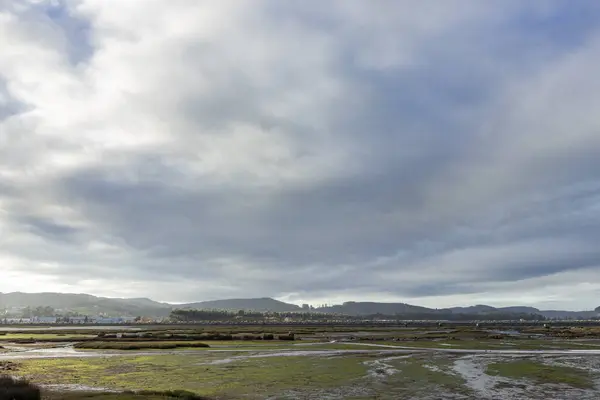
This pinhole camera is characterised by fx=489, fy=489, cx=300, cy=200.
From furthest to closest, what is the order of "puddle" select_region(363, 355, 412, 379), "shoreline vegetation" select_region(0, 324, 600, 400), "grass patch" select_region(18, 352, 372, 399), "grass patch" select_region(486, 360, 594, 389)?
1. "puddle" select_region(363, 355, 412, 379)
2. "grass patch" select_region(486, 360, 594, 389)
3. "grass patch" select_region(18, 352, 372, 399)
4. "shoreline vegetation" select_region(0, 324, 600, 400)

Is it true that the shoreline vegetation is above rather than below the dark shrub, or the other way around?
below

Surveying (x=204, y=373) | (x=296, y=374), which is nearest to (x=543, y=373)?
(x=296, y=374)

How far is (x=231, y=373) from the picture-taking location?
148 feet

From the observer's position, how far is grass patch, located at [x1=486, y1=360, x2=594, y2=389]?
1652 inches

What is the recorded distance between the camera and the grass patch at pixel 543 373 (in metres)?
42.0

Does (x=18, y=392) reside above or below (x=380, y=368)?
above

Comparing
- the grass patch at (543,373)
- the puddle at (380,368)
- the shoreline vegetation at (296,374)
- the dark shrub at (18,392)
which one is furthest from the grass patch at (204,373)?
the grass patch at (543,373)

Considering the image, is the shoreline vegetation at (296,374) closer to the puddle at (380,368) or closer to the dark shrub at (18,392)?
the puddle at (380,368)

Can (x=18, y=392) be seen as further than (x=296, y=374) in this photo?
No

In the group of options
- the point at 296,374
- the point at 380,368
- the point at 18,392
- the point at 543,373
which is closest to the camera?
the point at 18,392

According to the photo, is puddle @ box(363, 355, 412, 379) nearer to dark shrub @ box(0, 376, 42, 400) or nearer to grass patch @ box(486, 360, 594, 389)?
grass patch @ box(486, 360, 594, 389)

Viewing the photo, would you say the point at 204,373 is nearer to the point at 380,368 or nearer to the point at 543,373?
the point at 380,368

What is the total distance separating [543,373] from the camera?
46.7m

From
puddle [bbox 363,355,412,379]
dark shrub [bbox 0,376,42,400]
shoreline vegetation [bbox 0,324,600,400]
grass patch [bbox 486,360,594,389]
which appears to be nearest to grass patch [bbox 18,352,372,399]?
shoreline vegetation [bbox 0,324,600,400]
